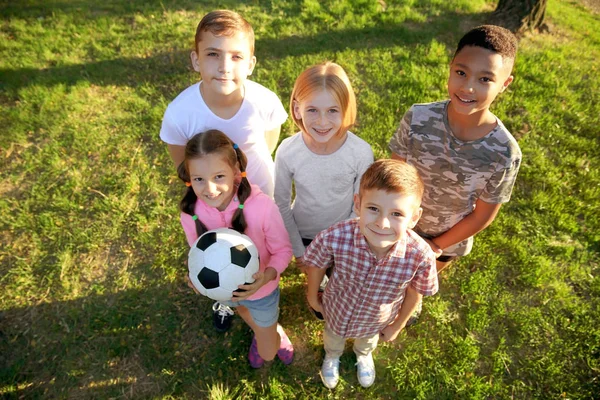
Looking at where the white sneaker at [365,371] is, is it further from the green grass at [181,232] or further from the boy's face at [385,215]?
the boy's face at [385,215]

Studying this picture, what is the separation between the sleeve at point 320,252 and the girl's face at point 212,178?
63cm

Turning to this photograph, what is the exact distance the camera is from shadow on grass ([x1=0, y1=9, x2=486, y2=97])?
17.0 feet

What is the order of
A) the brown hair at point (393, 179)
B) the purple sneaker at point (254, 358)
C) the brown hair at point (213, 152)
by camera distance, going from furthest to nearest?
the purple sneaker at point (254, 358) → the brown hair at point (213, 152) → the brown hair at point (393, 179)

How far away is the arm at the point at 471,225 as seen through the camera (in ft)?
7.98

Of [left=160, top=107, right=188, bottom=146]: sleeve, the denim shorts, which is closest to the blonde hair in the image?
[left=160, top=107, right=188, bottom=146]: sleeve

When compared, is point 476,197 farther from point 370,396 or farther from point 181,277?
point 181,277

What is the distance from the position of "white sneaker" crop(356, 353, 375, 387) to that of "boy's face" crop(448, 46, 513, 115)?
199 centimetres

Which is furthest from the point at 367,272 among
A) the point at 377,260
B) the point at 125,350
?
the point at 125,350

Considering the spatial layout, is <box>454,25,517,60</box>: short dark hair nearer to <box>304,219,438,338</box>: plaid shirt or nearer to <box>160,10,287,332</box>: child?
<box>304,219,438,338</box>: plaid shirt

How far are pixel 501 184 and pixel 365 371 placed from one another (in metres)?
1.74

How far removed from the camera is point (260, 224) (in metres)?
2.39

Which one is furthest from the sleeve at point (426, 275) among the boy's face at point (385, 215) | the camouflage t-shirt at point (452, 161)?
the camouflage t-shirt at point (452, 161)

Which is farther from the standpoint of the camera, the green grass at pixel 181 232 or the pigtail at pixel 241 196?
the green grass at pixel 181 232

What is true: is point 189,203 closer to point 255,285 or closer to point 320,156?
point 255,285
